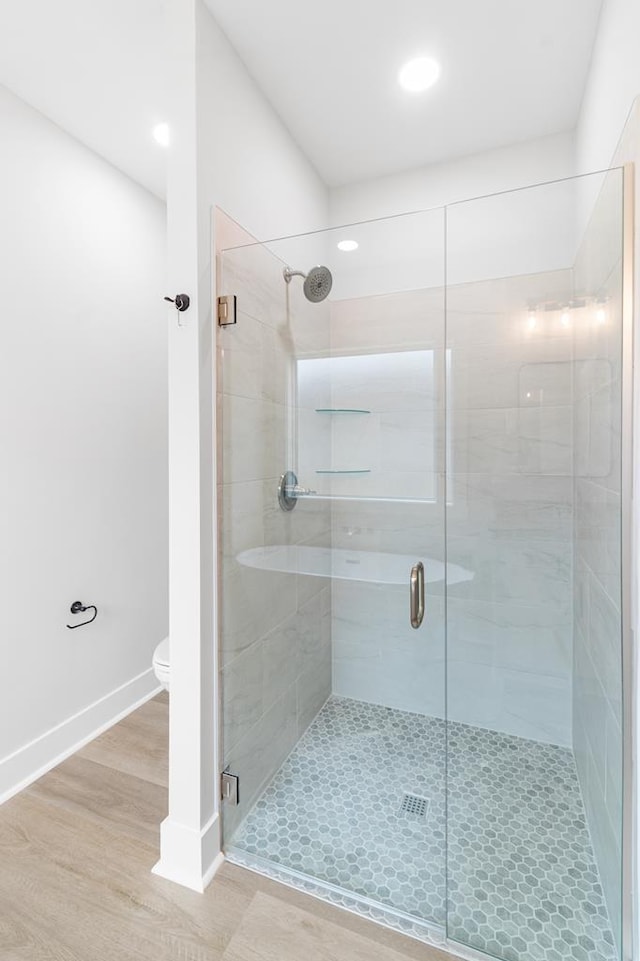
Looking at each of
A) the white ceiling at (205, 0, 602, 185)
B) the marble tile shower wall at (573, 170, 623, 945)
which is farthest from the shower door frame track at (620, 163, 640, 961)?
the white ceiling at (205, 0, 602, 185)

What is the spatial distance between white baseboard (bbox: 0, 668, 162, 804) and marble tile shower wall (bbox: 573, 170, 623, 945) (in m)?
2.10

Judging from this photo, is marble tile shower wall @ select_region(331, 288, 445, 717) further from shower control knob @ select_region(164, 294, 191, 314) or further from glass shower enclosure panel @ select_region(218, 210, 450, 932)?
shower control knob @ select_region(164, 294, 191, 314)

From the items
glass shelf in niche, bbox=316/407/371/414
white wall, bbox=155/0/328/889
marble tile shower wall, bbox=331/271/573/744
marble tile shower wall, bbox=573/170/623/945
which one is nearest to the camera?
marble tile shower wall, bbox=573/170/623/945

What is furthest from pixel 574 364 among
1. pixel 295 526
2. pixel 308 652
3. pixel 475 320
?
pixel 308 652

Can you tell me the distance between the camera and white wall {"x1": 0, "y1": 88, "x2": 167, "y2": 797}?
6.02 ft

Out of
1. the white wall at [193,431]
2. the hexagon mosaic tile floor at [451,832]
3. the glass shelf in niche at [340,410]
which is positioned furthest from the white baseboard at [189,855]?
the glass shelf in niche at [340,410]

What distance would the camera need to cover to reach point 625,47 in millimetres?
1192

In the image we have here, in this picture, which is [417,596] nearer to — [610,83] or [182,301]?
[182,301]

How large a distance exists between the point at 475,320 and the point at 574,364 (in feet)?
1.35

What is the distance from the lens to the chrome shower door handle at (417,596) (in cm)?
167

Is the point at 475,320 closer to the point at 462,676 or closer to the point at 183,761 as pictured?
the point at 462,676

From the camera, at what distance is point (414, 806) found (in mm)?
1661

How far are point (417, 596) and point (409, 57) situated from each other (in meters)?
1.99

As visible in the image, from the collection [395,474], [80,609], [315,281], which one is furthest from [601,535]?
[80,609]
